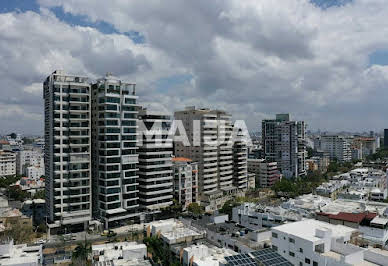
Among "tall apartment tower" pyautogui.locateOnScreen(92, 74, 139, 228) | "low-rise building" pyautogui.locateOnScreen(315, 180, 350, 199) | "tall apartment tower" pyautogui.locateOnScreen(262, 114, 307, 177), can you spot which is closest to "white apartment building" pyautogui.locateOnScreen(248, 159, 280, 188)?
"tall apartment tower" pyautogui.locateOnScreen(262, 114, 307, 177)

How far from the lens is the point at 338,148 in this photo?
106812 millimetres

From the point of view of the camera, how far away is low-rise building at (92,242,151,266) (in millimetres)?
23619

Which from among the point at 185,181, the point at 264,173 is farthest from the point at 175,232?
the point at 264,173

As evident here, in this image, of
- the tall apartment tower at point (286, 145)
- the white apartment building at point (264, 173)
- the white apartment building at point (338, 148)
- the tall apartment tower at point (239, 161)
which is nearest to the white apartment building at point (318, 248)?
the tall apartment tower at point (239, 161)

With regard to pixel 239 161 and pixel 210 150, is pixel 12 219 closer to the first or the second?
pixel 210 150

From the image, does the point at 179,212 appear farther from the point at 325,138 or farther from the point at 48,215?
the point at 325,138

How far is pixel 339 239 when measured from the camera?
837 inches

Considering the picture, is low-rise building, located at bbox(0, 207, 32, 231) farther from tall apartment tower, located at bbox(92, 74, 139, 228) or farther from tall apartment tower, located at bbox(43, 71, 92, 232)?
tall apartment tower, located at bbox(92, 74, 139, 228)

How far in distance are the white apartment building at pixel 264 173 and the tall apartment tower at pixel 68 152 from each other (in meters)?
41.7

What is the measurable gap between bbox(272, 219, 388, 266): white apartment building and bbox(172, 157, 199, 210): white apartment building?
81.9ft

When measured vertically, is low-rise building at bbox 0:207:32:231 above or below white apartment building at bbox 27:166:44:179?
below

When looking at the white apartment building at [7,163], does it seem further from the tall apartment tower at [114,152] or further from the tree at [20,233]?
the tall apartment tower at [114,152]

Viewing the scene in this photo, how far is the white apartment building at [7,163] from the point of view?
7562 centimetres

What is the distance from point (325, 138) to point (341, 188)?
64.8 metres
